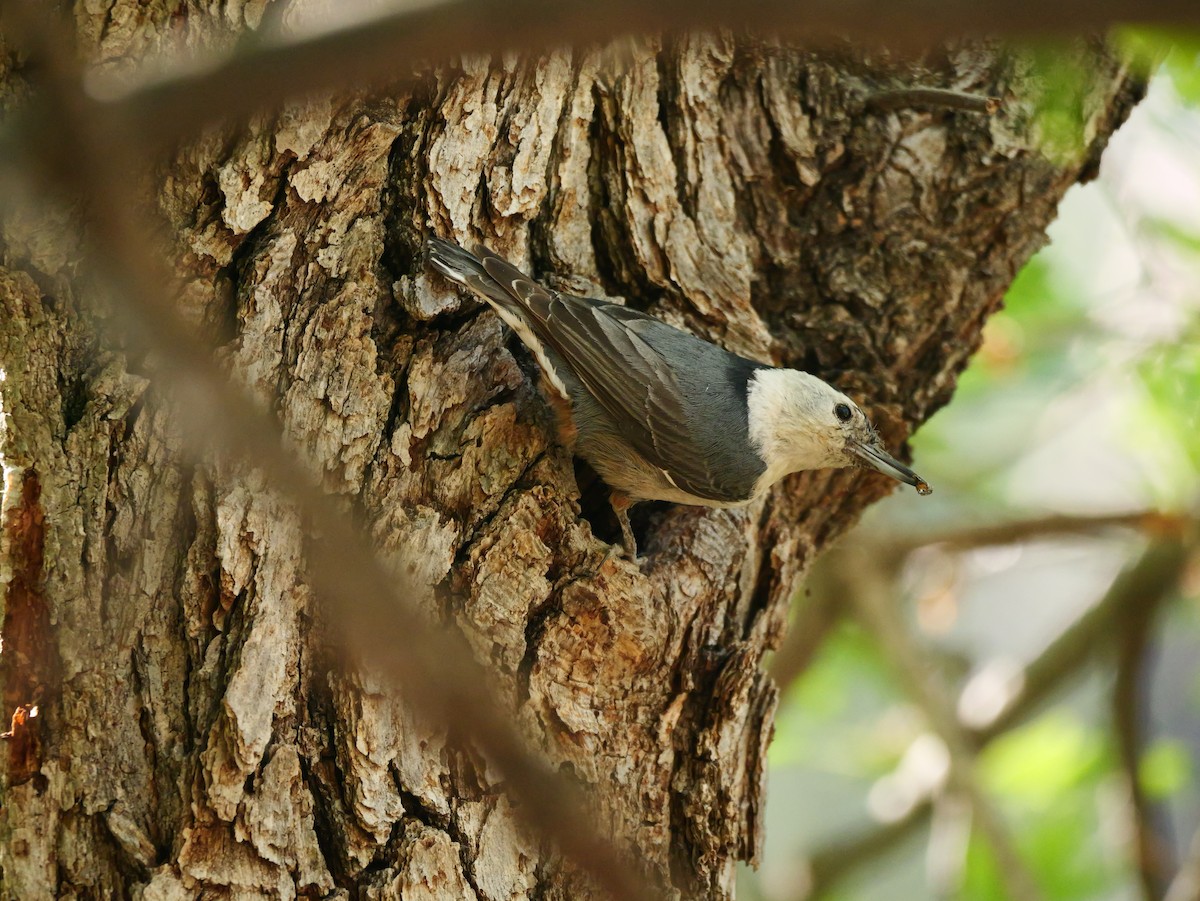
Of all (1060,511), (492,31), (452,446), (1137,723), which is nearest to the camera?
(492,31)

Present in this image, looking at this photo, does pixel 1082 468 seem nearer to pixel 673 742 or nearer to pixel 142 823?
pixel 673 742

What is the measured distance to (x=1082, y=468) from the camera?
518 cm

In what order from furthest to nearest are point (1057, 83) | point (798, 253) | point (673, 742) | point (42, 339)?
point (798, 253), point (673, 742), point (42, 339), point (1057, 83)

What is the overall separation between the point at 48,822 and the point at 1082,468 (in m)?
4.45

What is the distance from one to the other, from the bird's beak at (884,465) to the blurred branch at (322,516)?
7.07ft

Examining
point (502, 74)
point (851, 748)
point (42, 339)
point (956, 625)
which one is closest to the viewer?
point (42, 339)

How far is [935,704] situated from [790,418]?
1.71m

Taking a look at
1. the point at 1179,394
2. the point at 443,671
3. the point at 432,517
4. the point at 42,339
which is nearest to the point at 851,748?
the point at 1179,394

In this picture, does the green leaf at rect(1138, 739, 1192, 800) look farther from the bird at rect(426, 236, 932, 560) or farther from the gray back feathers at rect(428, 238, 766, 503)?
the gray back feathers at rect(428, 238, 766, 503)

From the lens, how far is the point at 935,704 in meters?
4.23

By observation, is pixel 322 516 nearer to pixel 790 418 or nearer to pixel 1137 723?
pixel 790 418

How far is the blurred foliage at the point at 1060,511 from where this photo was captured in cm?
411

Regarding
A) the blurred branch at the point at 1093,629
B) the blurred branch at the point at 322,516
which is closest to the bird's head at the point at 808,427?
the blurred branch at the point at 1093,629

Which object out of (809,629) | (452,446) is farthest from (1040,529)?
(452,446)
